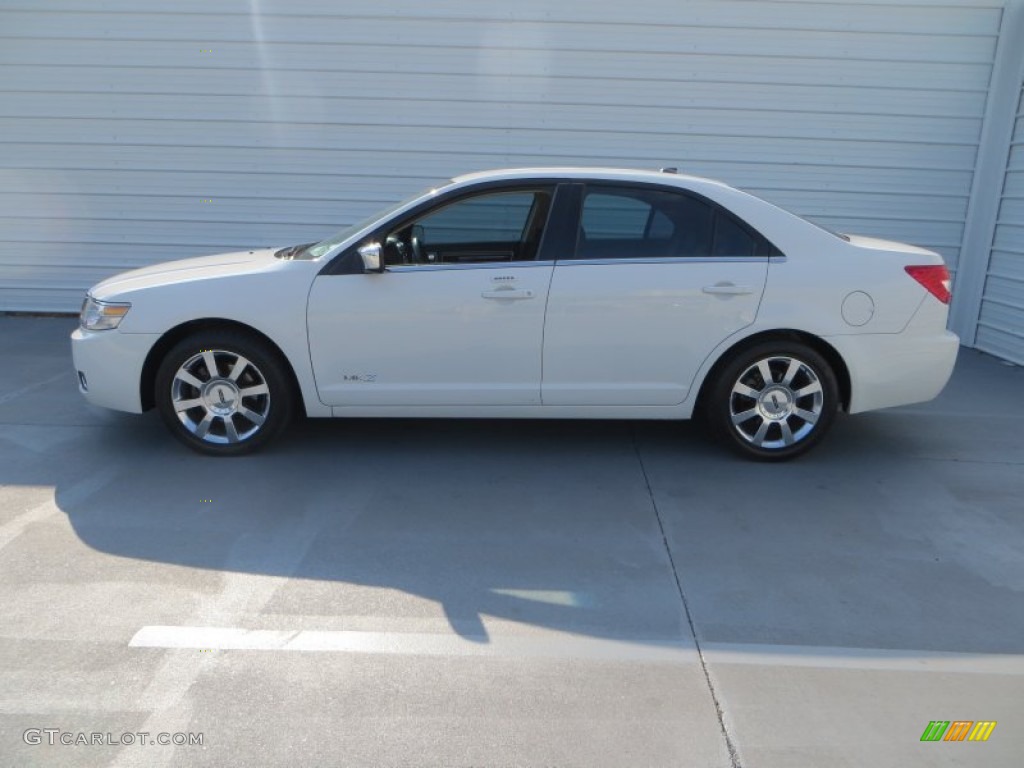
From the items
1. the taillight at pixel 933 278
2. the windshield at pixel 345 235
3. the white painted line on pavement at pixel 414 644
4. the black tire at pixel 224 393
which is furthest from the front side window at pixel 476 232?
the white painted line on pavement at pixel 414 644

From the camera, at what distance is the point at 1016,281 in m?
7.54

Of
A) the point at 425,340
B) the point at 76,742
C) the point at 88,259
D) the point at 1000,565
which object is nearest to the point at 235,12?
the point at 88,259

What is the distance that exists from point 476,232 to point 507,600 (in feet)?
7.74

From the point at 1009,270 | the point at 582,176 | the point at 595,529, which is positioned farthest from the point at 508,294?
the point at 1009,270

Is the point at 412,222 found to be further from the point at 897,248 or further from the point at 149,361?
the point at 897,248

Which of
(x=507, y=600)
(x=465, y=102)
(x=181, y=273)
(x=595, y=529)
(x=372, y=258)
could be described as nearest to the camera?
(x=507, y=600)

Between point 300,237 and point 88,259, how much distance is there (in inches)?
91.1

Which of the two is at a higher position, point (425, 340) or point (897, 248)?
point (897, 248)

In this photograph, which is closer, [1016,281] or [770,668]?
[770,668]

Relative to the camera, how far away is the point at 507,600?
3281 mm

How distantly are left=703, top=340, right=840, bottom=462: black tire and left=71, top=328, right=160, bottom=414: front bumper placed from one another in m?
3.26

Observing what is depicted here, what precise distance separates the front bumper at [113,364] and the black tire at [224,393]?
13 centimetres
